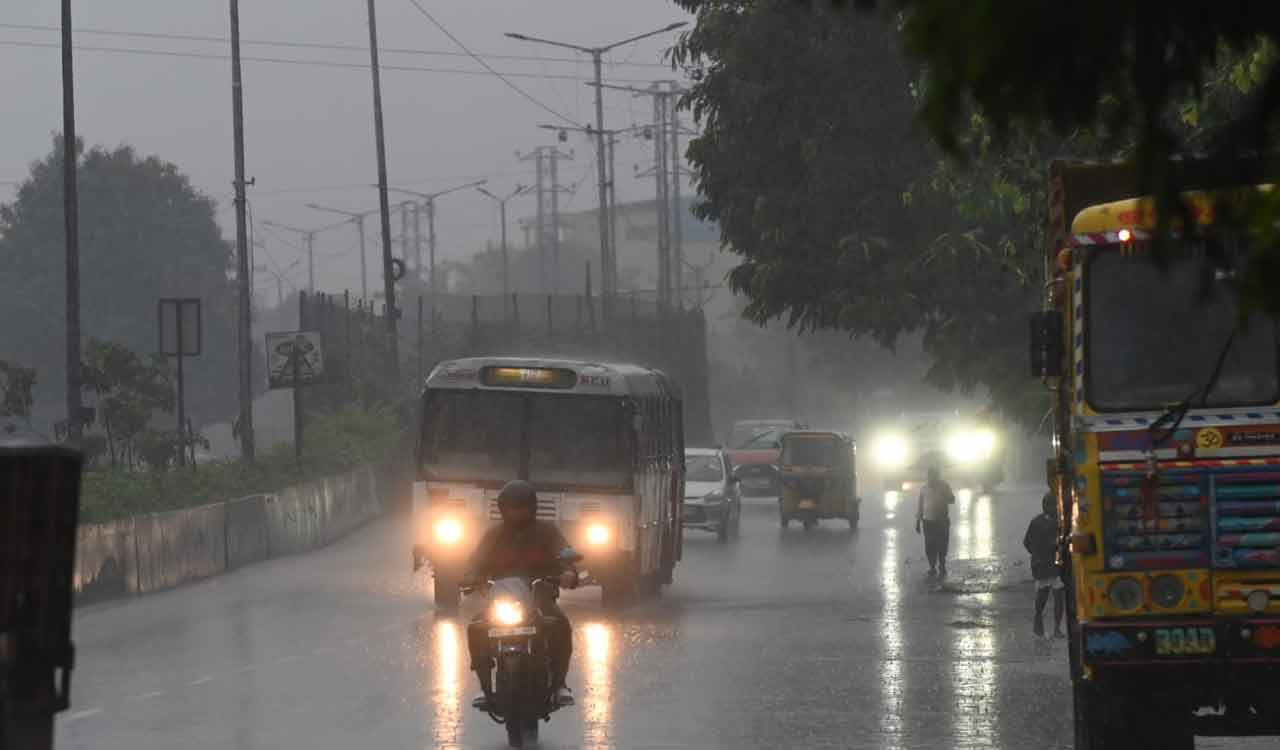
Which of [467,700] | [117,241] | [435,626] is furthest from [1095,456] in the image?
[117,241]

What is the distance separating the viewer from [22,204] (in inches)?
4316

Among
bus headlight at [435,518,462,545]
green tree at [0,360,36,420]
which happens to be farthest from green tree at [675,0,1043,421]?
green tree at [0,360,36,420]

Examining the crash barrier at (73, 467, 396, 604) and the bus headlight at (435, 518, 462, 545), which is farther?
the crash barrier at (73, 467, 396, 604)

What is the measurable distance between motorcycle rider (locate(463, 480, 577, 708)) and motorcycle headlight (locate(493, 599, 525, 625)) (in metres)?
0.29

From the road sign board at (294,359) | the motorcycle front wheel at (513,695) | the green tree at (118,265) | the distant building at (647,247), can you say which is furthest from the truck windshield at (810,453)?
the distant building at (647,247)

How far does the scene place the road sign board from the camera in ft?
147

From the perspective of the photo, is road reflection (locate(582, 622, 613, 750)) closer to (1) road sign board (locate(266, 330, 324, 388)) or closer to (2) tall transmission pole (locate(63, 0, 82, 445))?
(2) tall transmission pole (locate(63, 0, 82, 445))

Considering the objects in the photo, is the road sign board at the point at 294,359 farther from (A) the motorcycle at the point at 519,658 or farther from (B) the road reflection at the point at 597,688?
(A) the motorcycle at the point at 519,658

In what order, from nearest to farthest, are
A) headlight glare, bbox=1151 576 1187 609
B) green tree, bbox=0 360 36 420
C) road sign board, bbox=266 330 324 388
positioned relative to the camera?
1. headlight glare, bbox=1151 576 1187 609
2. green tree, bbox=0 360 36 420
3. road sign board, bbox=266 330 324 388

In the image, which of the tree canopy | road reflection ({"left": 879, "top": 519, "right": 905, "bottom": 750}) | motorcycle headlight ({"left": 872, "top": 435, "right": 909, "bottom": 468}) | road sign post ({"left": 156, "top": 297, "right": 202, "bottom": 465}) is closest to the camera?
road reflection ({"left": 879, "top": 519, "right": 905, "bottom": 750})

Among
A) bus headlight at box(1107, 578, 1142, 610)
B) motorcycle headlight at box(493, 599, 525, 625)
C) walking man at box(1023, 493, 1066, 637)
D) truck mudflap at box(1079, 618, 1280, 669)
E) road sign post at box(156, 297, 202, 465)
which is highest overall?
road sign post at box(156, 297, 202, 465)

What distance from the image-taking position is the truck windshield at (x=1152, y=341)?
12.7m

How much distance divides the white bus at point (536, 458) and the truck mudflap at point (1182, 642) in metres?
14.5

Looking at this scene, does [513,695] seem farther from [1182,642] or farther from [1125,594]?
[1182,642]
